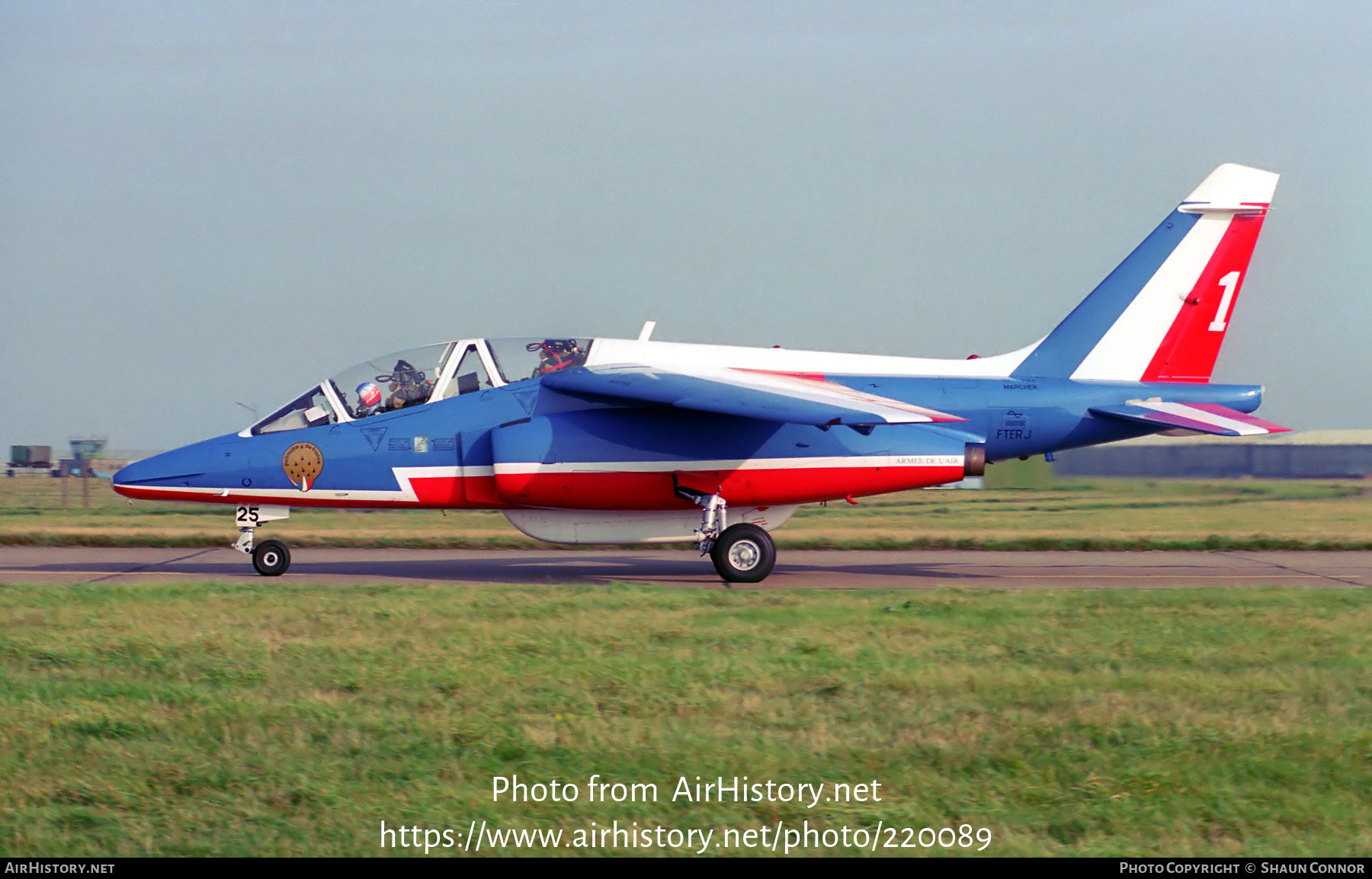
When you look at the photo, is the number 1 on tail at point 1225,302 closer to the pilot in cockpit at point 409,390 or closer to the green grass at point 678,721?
the green grass at point 678,721

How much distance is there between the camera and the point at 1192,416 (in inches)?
577

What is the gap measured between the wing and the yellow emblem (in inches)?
114

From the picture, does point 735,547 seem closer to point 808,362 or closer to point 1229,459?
point 808,362

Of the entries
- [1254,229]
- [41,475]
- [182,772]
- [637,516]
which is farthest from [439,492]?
[41,475]

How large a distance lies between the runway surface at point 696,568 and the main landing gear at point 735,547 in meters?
0.19

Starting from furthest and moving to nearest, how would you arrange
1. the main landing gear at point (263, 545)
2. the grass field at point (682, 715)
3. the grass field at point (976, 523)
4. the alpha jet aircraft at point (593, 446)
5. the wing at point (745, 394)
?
the grass field at point (976, 523)
the main landing gear at point (263, 545)
the alpha jet aircraft at point (593, 446)
the wing at point (745, 394)
the grass field at point (682, 715)

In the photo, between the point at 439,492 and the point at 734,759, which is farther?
the point at 439,492

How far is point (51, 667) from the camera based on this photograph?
7574mm

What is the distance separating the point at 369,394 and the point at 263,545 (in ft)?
7.28

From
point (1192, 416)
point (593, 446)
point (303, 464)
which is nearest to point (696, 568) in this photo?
point (593, 446)

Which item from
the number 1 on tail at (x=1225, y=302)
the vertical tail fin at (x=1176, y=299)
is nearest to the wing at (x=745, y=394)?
the vertical tail fin at (x=1176, y=299)

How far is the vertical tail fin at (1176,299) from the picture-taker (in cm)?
1552

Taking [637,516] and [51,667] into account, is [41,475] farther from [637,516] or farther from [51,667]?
Result: [51,667]

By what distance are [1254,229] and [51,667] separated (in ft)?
48.0
